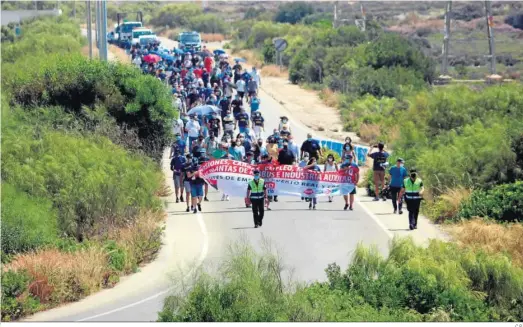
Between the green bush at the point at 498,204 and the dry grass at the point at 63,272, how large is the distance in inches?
312

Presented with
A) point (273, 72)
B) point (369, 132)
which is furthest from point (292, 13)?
point (369, 132)

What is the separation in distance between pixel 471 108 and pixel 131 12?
91928 millimetres

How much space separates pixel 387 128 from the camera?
120 ft

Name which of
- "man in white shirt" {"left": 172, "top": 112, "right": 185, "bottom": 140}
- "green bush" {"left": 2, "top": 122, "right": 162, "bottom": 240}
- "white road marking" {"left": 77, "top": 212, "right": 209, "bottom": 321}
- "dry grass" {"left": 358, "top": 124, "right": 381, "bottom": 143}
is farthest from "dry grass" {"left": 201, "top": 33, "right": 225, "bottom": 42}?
"white road marking" {"left": 77, "top": 212, "right": 209, "bottom": 321}

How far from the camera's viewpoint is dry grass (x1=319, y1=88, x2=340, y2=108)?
4841 cm

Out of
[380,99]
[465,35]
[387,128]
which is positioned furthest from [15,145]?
[465,35]

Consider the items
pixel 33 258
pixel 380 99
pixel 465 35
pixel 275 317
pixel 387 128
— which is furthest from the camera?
pixel 465 35

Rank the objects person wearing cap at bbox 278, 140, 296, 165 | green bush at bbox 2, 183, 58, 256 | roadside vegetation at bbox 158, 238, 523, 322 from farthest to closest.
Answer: person wearing cap at bbox 278, 140, 296, 165
green bush at bbox 2, 183, 58, 256
roadside vegetation at bbox 158, 238, 523, 322

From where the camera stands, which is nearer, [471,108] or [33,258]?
[33,258]

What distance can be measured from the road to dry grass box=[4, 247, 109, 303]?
0.23 metres

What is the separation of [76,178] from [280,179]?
529 cm

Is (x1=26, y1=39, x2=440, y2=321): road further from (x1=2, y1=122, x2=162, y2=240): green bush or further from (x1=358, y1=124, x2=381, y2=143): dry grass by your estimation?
(x1=358, y1=124, x2=381, y2=143): dry grass

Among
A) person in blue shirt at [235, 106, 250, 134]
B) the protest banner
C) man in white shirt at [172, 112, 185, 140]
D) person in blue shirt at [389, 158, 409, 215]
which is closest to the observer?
person in blue shirt at [389, 158, 409, 215]

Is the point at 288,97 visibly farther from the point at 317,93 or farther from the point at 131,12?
the point at 131,12
